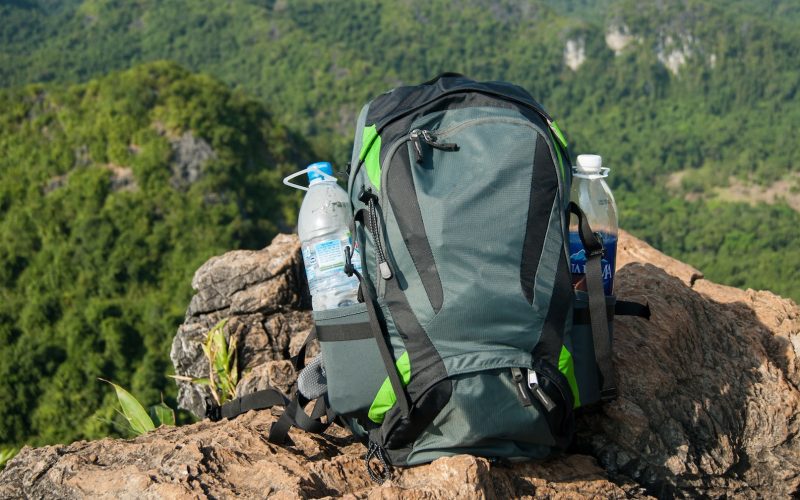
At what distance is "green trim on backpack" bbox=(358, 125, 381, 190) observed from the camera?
2.69m

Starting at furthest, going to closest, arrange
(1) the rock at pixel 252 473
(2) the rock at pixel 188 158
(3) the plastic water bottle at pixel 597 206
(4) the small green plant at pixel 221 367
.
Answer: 1. (2) the rock at pixel 188 158
2. (4) the small green plant at pixel 221 367
3. (3) the plastic water bottle at pixel 597 206
4. (1) the rock at pixel 252 473

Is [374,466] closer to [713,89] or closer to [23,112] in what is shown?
[23,112]

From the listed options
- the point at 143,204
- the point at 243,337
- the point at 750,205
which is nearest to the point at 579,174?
the point at 243,337

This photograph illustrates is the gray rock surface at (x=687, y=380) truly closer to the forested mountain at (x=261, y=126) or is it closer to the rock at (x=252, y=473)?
the rock at (x=252, y=473)

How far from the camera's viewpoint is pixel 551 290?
2600mm

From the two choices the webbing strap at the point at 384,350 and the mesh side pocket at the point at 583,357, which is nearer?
the webbing strap at the point at 384,350

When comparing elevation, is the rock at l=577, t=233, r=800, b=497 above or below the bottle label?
below

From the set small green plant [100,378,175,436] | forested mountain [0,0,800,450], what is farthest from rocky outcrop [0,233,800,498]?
forested mountain [0,0,800,450]

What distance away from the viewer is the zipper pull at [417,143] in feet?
8.52

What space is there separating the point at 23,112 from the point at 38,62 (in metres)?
65.2

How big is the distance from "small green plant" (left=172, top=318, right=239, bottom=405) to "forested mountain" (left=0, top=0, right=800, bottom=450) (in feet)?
45.1

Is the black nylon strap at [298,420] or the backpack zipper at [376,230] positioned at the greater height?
the backpack zipper at [376,230]

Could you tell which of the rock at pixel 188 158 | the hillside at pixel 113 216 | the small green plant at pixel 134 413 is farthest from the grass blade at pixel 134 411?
the rock at pixel 188 158

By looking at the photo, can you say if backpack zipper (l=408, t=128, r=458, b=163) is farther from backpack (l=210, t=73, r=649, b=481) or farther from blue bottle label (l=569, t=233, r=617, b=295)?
blue bottle label (l=569, t=233, r=617, b=295)
